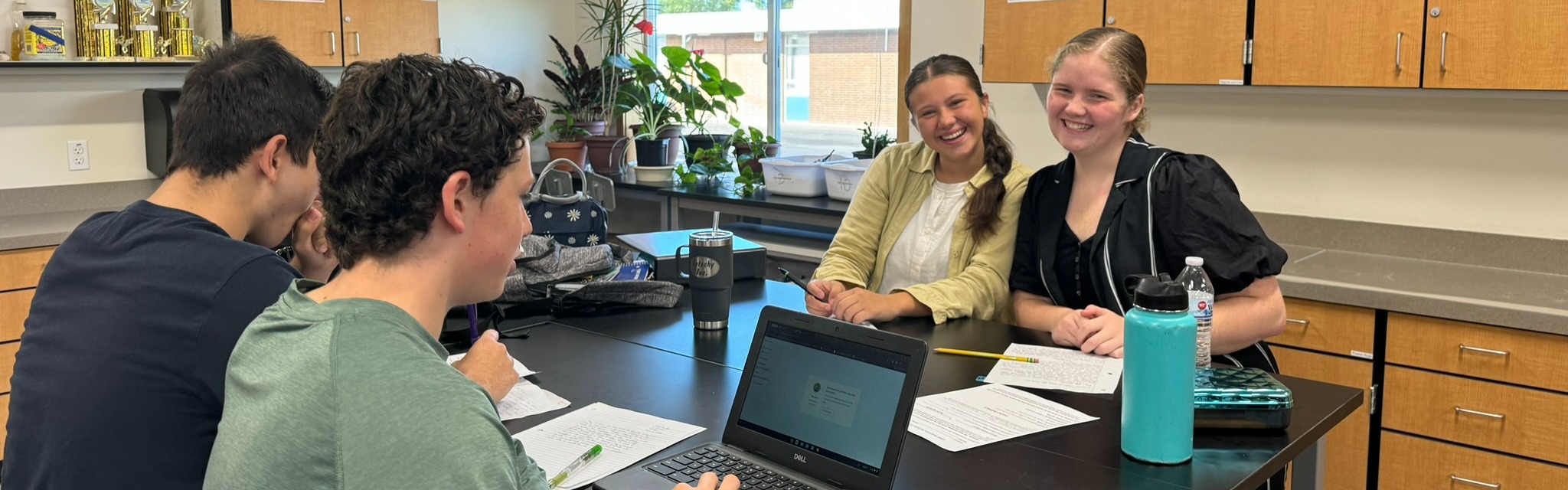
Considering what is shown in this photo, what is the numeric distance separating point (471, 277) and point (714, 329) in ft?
3.65

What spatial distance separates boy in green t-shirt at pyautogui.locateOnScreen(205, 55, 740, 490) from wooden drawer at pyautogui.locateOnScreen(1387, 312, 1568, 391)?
7.89 ft

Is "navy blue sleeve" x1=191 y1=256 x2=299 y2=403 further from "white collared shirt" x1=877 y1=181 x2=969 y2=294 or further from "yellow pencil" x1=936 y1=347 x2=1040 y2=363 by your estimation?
"white collared shirt" x1=877 y1=181 x2=969 y2=294

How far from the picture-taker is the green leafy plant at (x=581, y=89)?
5.14m

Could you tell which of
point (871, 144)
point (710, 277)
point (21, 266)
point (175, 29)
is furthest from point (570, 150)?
point (710, 277)

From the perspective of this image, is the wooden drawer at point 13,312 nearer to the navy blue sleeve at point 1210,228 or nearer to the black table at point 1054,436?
the black table at point 1054,436

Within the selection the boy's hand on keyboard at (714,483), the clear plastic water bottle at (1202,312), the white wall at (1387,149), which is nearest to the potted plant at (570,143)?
the white wall at (1387,149)

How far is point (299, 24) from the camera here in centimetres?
401

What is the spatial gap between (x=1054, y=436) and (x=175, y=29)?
350cm

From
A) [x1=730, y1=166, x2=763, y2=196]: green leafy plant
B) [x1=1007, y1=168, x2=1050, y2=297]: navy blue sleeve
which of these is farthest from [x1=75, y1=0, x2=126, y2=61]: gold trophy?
[x1=1007, y1=168, x2=1050, y2=297]: navy blue sleeve

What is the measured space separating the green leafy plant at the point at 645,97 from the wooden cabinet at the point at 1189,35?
2.19 metres

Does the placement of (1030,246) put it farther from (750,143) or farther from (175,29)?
(175,29)

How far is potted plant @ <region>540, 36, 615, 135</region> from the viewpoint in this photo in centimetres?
514

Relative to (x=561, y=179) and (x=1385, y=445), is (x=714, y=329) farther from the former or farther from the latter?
(x=1385, y=445)

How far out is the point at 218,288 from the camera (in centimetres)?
137
